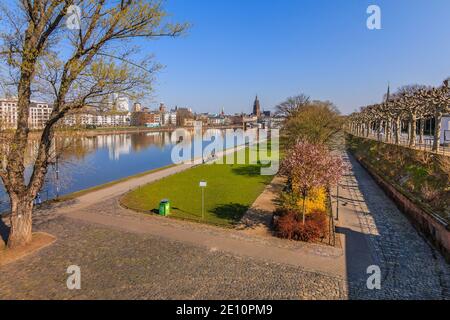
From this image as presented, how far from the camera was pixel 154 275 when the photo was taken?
29.4 feet

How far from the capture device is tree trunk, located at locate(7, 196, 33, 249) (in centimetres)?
1055

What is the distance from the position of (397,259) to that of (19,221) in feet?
44.7

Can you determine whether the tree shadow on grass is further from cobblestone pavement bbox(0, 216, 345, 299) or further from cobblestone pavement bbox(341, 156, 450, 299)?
cobblestone pavement bbox(341, 156, 450, 299)

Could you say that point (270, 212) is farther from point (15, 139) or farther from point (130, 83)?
point (15, 139)

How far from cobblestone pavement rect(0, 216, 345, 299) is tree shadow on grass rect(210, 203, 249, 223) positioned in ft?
13.0

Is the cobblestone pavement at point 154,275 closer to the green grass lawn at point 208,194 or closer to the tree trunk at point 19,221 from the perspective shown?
the tree trunk at point 19,221

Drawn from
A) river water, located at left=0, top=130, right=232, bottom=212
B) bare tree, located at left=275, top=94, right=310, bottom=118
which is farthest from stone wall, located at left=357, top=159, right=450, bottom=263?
bare tree, located at left=275, top=94, right=310, bottom=118

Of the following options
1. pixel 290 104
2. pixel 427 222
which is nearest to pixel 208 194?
pixel 427 222

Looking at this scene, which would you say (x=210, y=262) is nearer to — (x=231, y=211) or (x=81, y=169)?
(x=231, y=211)

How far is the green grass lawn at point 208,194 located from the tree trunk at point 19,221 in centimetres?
567

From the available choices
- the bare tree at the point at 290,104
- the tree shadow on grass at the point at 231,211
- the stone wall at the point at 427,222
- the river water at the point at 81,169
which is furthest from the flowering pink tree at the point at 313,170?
the bare tree at the point at 290,104

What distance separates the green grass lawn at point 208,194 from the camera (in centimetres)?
1550

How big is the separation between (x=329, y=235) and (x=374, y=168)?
19.9m
